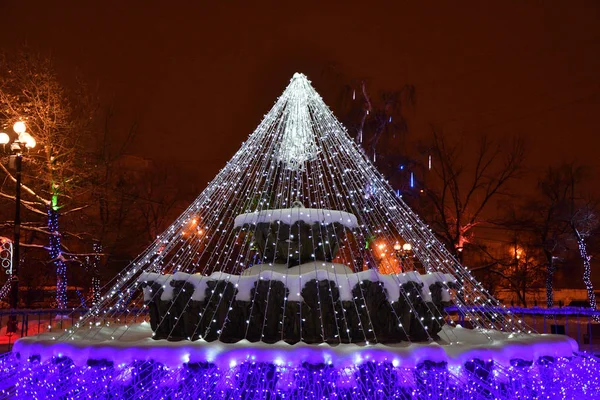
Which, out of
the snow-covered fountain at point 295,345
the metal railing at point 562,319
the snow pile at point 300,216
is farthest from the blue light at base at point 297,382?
the snow pile at point 300,216

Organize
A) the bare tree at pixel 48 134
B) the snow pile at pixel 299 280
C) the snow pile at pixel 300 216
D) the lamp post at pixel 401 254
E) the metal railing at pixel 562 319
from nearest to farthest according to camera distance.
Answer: the snow pile at pixel 299 280 < the snow pile at pixel 300 216 < the metal railing at pixel 562 319 < the lamp post at pixel 401 254 < the bare tree at pixel 48 134

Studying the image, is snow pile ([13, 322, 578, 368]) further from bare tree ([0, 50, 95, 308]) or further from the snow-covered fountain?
bare tree ([0, 50, 95, 308])

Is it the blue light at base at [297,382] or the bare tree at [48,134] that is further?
the bare tree at [48,134]

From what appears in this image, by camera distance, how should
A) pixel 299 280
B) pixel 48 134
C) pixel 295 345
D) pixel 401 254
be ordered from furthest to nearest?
1. pixel 48 134
2. pixel 401 254
3. pixel 299 280
4. pixel 295 345

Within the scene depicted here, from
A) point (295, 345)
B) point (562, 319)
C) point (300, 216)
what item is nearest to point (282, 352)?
point (295, 345)

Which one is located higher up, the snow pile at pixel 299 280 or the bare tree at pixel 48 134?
the bare tree at pixel 48 134

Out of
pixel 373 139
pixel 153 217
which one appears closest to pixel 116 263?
pixel 153 217

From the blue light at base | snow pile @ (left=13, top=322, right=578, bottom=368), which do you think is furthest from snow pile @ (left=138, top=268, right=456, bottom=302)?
the blue light at base

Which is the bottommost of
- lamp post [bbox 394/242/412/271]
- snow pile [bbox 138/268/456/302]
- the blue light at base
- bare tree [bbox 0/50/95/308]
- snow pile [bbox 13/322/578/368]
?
the blue light at base

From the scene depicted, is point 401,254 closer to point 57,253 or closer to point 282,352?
point 282,352

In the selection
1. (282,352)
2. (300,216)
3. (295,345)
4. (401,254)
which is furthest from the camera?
(401,254)

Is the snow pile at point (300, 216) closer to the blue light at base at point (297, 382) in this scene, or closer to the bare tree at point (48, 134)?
the blue light at base at point (297, 382)

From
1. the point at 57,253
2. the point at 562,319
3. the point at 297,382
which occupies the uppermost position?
the point at 57,253

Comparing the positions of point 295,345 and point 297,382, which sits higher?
point 295,345
